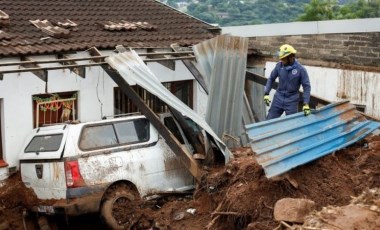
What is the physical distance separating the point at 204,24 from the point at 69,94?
501 cm

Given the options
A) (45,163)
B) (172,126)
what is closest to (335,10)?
(172,126)

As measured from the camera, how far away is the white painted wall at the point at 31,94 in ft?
33.9

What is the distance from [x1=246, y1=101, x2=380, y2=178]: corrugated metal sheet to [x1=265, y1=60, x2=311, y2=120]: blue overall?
742mm

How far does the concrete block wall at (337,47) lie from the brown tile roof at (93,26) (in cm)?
238

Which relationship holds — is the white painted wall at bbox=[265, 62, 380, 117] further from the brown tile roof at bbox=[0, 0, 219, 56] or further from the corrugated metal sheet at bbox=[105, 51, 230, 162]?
the corrugated metal sheet at bbox=[105, 51, 230, 162]

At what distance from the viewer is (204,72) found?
371 inches

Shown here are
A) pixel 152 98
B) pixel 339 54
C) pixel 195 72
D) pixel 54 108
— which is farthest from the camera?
pixel 152 98

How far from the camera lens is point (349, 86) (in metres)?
11.3

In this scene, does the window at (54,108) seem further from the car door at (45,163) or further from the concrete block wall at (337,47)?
the concrete block wall at (337,47)

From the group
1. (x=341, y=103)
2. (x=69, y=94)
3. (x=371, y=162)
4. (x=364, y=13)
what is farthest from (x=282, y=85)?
(x=364, y=13)

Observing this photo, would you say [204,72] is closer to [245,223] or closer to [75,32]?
[245,223]

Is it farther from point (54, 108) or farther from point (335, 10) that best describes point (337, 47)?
point (335, 10)

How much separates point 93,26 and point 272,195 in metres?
7.23

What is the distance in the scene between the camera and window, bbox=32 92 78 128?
10.9 meters
